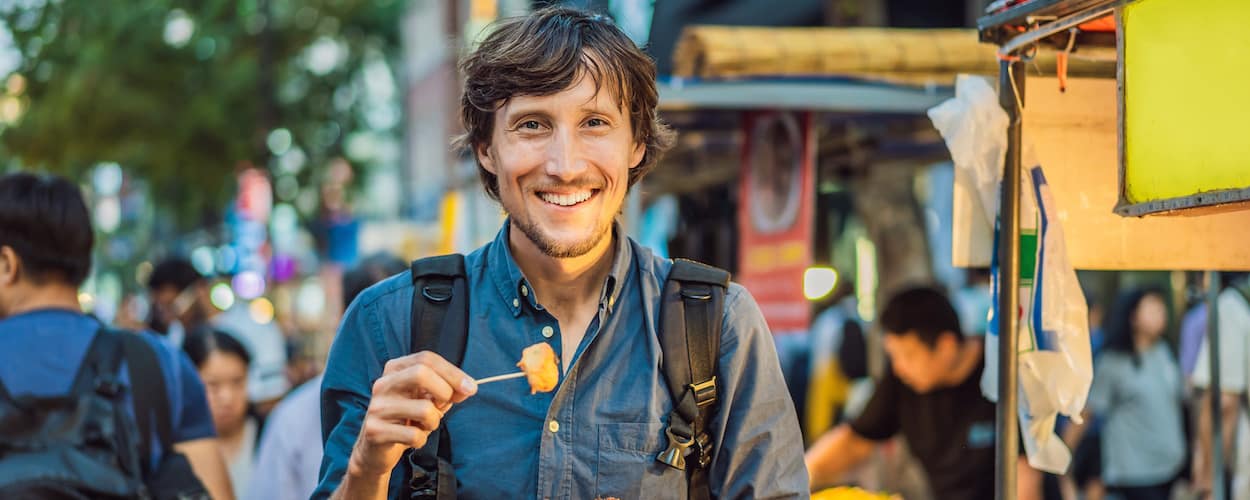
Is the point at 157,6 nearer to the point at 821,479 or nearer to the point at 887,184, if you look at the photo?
the point at 887,184

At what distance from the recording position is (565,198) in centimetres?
284

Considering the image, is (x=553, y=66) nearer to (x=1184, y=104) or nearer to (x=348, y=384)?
(x=348, y=384)

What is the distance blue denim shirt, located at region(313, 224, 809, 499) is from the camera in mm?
2744

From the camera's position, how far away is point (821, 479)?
6.82 m

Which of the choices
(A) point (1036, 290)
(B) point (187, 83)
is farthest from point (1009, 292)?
(B) point (187, 83)

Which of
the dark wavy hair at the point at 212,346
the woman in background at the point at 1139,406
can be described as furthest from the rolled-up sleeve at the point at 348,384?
the woman in background at the point at 1139,406

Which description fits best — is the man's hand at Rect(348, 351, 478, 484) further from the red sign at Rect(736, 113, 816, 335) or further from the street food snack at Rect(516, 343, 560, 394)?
the red sign at Rect(736, 113, 816, 335)

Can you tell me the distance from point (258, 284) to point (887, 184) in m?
23.6

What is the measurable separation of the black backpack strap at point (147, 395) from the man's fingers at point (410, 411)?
218 centimetres

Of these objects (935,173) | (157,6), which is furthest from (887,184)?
(157,6)

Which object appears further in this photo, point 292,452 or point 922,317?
point 922,317

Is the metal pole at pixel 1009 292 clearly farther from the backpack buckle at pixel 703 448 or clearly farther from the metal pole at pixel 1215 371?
the metal pole at pixel 1215 371

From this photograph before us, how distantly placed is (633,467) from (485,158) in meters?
0.73

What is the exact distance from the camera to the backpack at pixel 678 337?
9.10ft
